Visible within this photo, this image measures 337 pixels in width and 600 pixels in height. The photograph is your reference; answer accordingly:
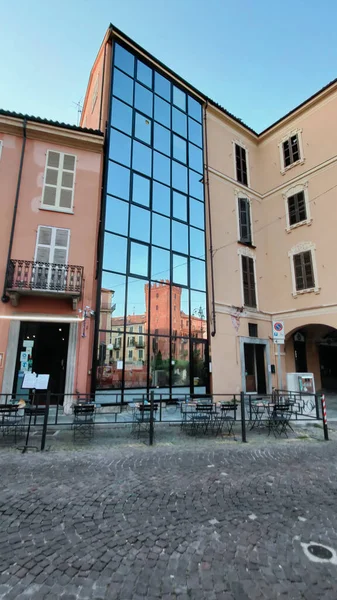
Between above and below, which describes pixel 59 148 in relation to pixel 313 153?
below

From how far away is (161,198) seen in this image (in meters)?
14.2

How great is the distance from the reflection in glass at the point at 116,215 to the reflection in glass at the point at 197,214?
12.6ft

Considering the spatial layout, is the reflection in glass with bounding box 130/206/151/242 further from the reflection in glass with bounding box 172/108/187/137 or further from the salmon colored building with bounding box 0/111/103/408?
the reflection in glass with bounding box 172/108/187/137

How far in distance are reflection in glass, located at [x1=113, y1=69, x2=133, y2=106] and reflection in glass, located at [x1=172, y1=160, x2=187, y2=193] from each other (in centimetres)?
345

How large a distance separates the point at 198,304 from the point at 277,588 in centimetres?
1201

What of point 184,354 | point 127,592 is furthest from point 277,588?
point 184,354

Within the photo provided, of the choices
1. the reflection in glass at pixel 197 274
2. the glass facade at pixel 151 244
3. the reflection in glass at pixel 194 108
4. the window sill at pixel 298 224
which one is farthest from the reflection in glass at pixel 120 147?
the window sill at pixel 298 224

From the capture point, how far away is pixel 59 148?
12.2 meters

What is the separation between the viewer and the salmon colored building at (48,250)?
1037 cm

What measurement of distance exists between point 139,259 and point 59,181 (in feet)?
14.5

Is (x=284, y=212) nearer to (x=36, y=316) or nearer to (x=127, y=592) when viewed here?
(x=36, y=316)

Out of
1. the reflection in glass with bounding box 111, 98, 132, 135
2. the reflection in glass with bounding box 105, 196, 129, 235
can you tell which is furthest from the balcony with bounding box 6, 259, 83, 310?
the reflection in glass with bounding box 111, 98, 132, 135

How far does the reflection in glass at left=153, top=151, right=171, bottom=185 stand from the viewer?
14288 mm

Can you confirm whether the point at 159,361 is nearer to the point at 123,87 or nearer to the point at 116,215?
the point at 116,215
